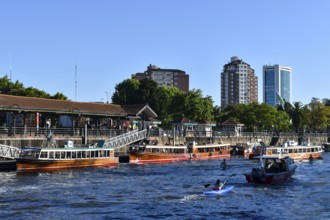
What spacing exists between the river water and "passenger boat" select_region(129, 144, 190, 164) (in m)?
20.7

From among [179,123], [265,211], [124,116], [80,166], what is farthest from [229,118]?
[265,211]

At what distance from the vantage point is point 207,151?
102m

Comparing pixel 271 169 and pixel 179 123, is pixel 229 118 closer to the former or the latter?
pixel 179 123

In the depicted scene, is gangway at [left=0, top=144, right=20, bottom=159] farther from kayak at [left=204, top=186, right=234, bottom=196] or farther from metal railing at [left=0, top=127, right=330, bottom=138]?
kayak at [left=204, top=186, right=234, bottom=196]

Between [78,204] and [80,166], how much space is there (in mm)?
32206

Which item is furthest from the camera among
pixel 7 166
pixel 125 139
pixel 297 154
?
pixel 297 154

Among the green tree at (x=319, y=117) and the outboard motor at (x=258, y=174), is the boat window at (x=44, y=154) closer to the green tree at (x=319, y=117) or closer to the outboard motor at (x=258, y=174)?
the outboard motor at (x=258, y=174)

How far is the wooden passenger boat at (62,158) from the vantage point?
64062mm

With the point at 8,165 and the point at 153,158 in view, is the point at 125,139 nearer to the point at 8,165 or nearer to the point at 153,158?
the point at 153,158

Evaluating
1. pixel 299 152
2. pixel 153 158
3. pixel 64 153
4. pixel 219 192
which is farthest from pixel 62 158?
pixel 299 152

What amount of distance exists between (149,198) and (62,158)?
28598mm

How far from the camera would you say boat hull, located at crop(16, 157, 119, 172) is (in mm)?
63281

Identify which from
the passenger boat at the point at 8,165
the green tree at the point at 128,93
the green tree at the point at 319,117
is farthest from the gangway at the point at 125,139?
the green tree at the point at 319,117

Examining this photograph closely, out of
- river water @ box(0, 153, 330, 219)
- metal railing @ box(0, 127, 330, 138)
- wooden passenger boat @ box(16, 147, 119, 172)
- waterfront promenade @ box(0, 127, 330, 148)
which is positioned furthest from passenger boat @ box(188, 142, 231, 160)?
river water @ box(0, 153, 330, 219)
